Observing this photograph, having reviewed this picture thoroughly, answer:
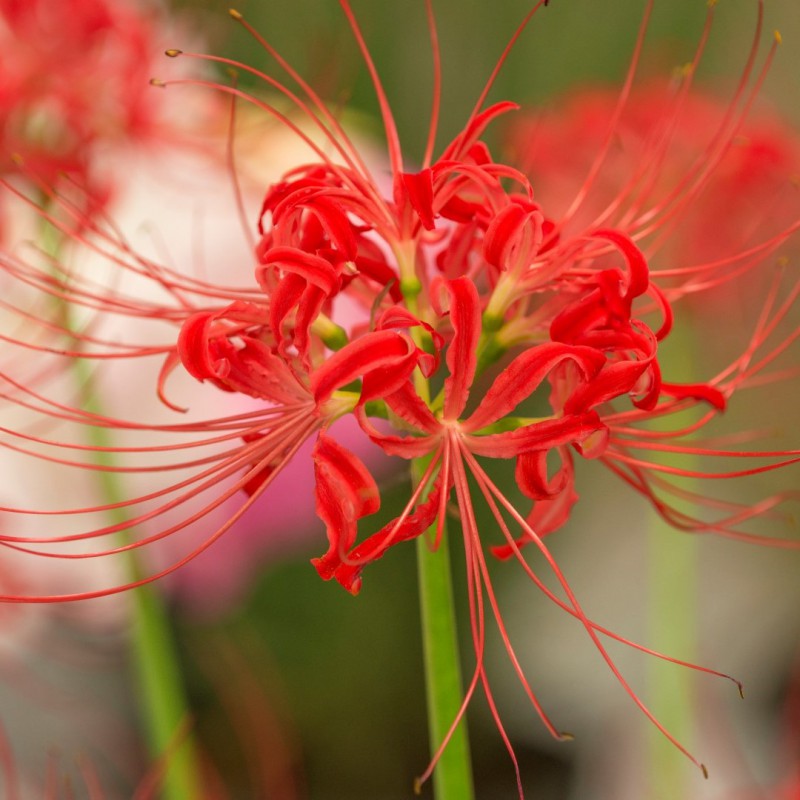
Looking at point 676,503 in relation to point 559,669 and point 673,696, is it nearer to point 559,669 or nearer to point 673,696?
point 673,696

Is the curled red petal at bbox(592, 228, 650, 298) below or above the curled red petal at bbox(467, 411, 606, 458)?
above

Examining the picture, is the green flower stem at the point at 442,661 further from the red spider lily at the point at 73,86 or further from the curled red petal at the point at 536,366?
the red spider lily at the point at 73,86

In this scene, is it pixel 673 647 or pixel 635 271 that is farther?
pixel 673 647

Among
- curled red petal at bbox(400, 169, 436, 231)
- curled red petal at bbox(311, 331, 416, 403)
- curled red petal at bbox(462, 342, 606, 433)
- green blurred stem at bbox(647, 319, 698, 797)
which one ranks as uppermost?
curled red petal at bbox(400, 169, 436, 231)

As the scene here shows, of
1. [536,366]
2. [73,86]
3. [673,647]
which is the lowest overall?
[673,647]

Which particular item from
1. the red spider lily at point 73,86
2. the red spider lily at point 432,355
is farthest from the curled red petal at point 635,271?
the red spider lily at point 73,86

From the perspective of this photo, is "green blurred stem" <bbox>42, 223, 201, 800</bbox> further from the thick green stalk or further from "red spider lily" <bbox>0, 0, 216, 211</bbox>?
the thick green stalk

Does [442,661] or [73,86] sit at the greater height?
[73,86]

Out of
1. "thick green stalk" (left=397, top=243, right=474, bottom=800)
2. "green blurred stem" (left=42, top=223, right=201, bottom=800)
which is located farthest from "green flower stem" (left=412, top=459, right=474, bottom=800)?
"green blurred stem" (left=42, top=223, right=201, bottom=800)

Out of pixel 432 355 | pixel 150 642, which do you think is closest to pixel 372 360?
pixel 432 355

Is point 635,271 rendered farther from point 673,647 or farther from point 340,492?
point 673,647

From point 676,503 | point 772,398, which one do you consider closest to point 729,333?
point 772,398
